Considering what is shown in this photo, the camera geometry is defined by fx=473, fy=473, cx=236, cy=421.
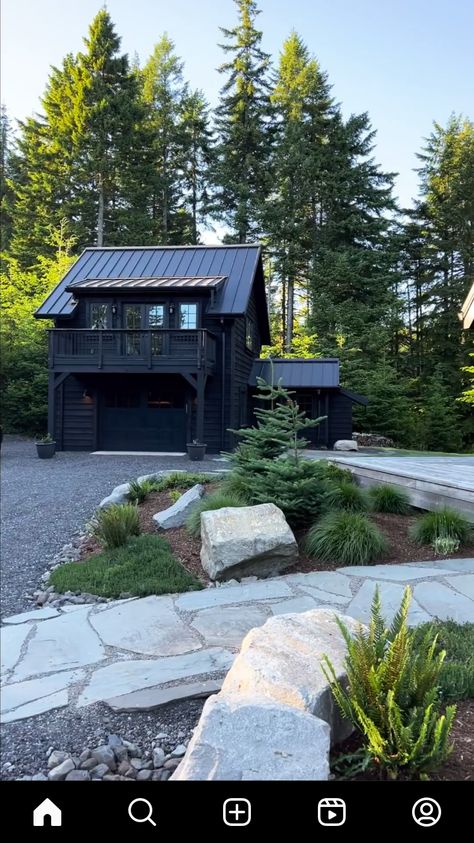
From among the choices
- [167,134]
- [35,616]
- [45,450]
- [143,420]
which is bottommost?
[35,616]

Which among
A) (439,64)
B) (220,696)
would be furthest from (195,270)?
(220,696)

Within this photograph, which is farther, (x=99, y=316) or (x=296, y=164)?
(x=296, y=164)

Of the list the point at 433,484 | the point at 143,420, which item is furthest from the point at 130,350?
the point at 433,484

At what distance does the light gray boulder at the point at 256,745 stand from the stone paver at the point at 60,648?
1529 millimetres

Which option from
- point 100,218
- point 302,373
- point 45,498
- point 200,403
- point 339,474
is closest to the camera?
point 339,474

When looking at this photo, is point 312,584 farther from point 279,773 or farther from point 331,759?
point 279,773

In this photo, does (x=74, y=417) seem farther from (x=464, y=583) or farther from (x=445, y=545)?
(x=464, y=583)

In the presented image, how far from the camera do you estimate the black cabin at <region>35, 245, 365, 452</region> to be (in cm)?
1298

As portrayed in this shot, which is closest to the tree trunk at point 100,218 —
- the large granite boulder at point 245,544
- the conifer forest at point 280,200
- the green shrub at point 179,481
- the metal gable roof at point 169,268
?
the conifer forest at point 280,200

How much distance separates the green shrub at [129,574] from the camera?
3803mm

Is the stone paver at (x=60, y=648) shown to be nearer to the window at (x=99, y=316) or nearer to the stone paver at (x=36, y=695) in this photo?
the stone paver at (x=36, y=695)

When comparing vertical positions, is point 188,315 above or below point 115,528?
above

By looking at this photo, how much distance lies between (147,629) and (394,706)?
6.73 ft
